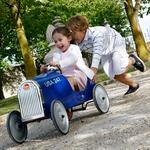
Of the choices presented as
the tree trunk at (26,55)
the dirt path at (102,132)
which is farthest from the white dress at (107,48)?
the tree trunk at (26,55)

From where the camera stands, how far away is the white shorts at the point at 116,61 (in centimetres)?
942

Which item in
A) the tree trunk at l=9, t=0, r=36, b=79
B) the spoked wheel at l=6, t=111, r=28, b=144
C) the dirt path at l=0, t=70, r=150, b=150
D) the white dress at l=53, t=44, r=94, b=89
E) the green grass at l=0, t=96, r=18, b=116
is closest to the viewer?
the dirt path at l=0, t=70, r=150, b=150

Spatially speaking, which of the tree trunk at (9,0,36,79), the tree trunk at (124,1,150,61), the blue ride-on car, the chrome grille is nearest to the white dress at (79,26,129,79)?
the blue ride-on car

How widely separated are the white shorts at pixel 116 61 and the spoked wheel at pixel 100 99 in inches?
46.5

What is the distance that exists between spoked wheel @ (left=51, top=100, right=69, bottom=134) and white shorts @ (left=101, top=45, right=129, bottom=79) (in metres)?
2.55

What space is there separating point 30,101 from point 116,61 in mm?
2804

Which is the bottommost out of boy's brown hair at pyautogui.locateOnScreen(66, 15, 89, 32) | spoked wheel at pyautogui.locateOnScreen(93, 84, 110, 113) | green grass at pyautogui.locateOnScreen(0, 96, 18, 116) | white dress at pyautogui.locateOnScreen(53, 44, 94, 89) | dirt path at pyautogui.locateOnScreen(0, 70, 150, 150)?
green grass at pyautogui.locateOnScreen(0, 96, 18, 116)

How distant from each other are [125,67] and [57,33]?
2.13 metres

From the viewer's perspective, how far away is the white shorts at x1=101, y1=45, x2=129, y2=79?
9.42 m

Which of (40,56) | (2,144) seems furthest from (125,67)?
(40,56)

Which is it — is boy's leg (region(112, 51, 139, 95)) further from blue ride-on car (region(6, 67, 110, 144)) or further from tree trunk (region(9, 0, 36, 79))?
tree trunk (region(9, 0, 36, 79))

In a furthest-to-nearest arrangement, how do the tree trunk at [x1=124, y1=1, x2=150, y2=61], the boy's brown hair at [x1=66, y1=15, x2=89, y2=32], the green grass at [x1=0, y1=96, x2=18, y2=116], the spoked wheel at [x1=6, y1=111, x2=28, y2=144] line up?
the tree trunk at [x1=124, y1=1, x2=150, y2=61], the green grass at [x1=0, y1=96, x2=18, y2=116], the boy's brown hair at [x1=66, y1=15, x2=89, y2=32], the spoked wheel at [x1=6, y1=111, x2=28, y2=144]

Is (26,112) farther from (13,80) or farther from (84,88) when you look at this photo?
(13,80)

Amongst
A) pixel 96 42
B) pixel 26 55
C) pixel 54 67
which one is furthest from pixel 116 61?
pixel 26 55
